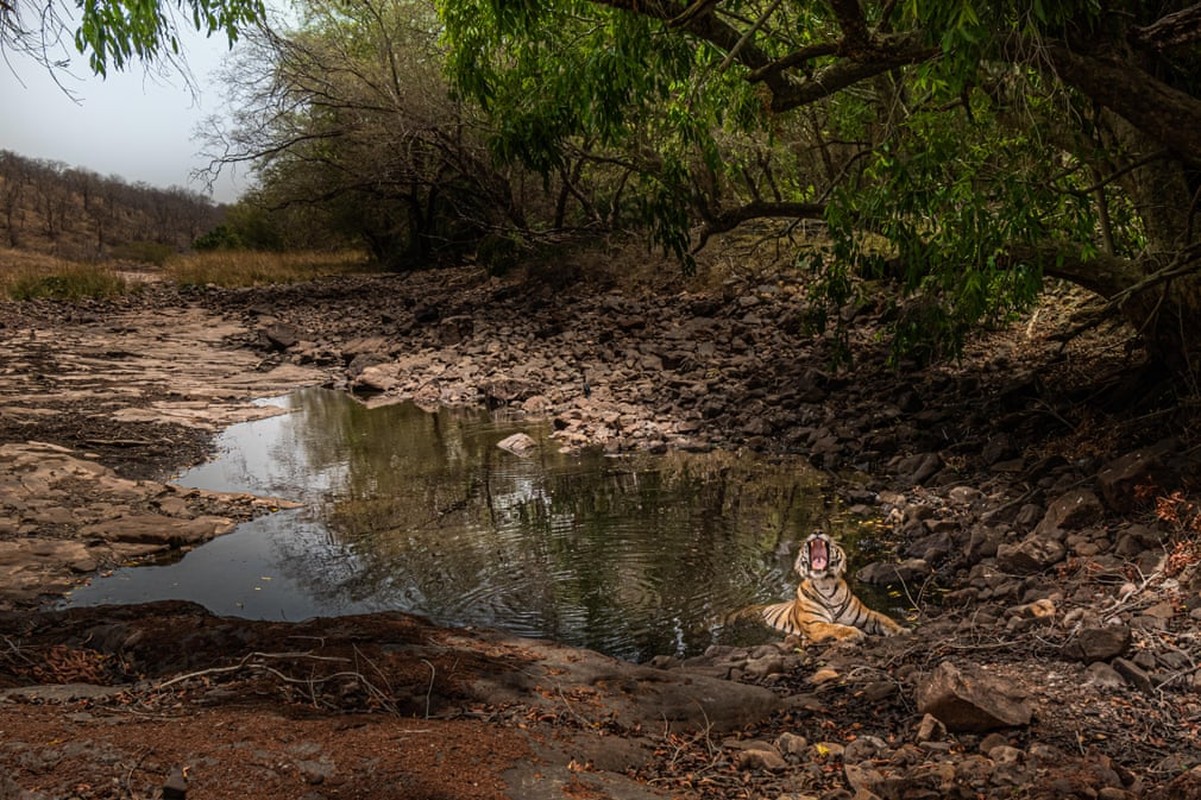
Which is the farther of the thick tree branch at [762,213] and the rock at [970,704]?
the thick tree branch at [762,213]

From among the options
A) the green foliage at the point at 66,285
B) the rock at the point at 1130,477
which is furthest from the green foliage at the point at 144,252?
the rock at the point at 1130,477

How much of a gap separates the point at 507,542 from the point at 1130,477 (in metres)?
4.81

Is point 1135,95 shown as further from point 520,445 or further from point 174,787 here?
point 520,445

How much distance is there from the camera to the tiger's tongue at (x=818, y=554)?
20.8 feet

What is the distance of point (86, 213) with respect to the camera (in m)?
49.3

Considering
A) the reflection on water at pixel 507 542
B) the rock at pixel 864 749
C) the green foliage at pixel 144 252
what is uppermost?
the green foliage at pixel 144 252

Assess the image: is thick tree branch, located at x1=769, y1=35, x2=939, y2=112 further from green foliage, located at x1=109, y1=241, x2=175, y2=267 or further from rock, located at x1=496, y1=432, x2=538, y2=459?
green foliage, located at x1=109, y1=241, x2=175, y2=267

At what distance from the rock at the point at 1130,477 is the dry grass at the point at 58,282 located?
25174mm

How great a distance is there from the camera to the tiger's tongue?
6.34m

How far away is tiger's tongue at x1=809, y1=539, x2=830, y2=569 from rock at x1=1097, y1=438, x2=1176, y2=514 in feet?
6.91

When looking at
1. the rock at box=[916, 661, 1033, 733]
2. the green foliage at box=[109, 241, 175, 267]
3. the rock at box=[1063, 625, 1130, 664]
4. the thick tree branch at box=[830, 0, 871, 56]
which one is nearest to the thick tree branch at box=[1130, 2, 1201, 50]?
the thick tree branch at box=[830, 0, 871, 56]

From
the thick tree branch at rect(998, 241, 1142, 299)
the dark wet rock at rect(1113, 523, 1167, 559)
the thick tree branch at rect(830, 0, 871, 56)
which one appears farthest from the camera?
the thick tree branch at rect(998, 241, 1142, 299)

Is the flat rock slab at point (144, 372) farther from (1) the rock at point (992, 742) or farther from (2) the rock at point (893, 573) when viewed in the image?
(1) the rock at point (992, 742)

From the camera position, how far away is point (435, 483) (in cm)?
1052
